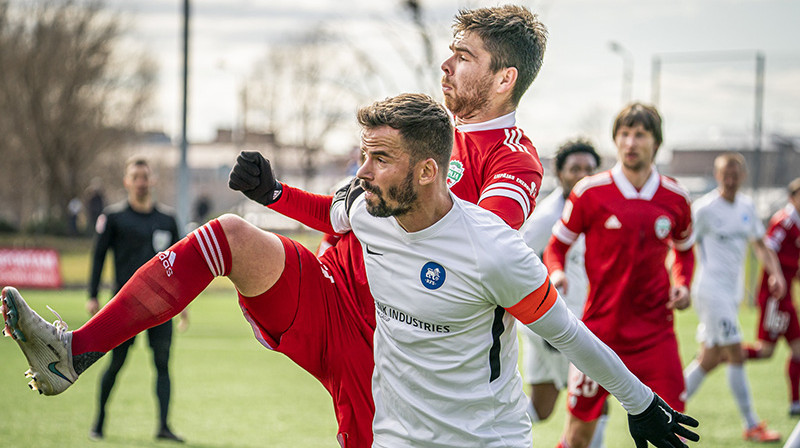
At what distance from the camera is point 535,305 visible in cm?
280

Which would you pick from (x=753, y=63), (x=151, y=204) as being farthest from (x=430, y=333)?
(x=753, y=63)

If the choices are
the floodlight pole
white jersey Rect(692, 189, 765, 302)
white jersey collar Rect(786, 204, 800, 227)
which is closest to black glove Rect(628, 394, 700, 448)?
white jersey Rect(692, 189, 765, 302)

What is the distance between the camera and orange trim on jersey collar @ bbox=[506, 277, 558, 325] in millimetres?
2791

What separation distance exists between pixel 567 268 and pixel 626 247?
6.03ft

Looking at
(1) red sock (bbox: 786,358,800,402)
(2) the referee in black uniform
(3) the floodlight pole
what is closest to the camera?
(2) the referee in black uniform

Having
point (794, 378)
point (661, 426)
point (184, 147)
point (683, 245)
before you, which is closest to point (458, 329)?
point (661, 426)

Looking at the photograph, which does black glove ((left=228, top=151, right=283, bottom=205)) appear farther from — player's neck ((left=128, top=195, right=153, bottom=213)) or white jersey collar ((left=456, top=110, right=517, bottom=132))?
player's neck ((left=128, top=195, right=153, bottom=213))

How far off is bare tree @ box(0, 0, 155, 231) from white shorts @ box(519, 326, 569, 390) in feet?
96.1

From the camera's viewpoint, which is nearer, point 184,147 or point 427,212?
point 427,212

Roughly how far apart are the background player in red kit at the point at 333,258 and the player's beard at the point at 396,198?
38 cm

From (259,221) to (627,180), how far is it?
2878 centimetres

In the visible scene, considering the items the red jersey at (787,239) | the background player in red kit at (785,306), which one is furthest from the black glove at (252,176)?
the red jersey at (787,239)

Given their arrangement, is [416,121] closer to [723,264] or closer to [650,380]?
[650,380]

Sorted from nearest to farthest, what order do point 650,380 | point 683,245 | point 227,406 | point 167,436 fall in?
point 650,380
point 683,245
point 167,436
point 227,406
